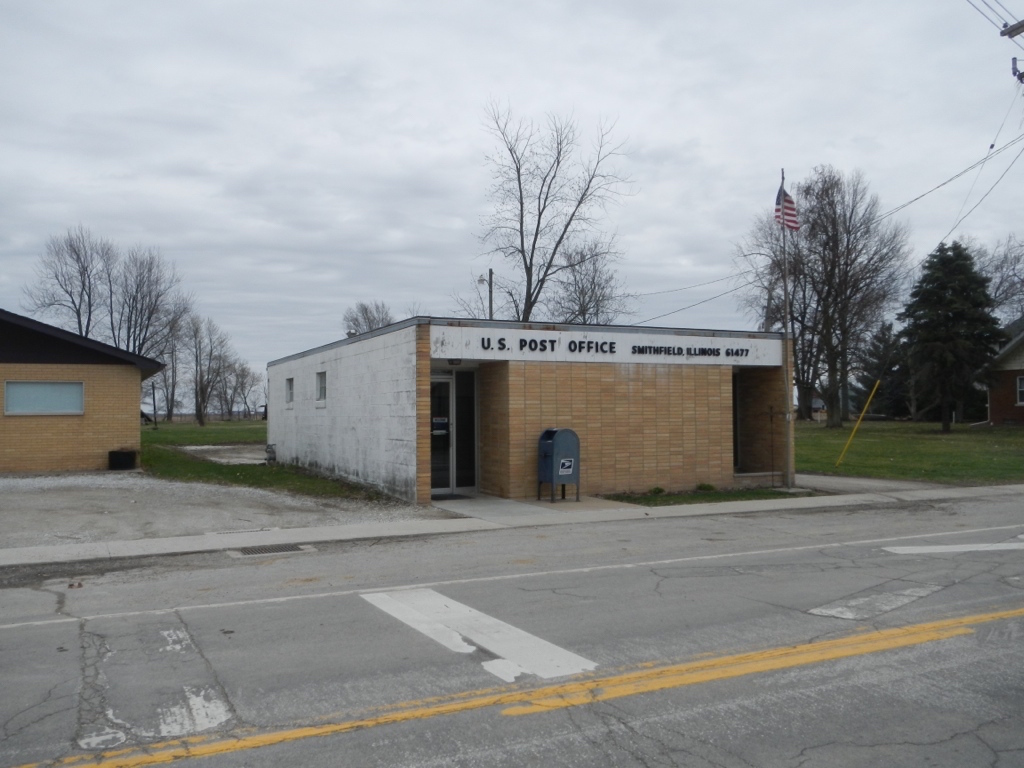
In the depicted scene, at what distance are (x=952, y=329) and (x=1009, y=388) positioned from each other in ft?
23.3

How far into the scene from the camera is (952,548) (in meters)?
11.9

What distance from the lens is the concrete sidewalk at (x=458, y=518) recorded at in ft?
39.5

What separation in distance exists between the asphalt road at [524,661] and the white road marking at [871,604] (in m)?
0.04

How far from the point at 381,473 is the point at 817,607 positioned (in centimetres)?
1154

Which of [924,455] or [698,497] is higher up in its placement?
[924,455]

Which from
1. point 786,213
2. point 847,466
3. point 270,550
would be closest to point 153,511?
point 270,550

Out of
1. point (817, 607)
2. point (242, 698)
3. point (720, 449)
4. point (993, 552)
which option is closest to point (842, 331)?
point (720, 449)

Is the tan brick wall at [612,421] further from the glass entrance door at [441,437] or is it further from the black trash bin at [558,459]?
the glass entrance door at [441,437]

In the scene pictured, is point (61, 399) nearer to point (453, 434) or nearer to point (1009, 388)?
point (453, 434)

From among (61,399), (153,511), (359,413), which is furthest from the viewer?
(61,399)

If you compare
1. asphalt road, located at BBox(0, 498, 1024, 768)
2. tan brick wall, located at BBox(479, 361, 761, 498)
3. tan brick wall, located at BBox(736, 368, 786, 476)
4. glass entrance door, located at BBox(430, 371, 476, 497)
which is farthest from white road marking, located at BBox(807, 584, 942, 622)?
tan brick wall, located at BBox(736, 368, 786, 476)

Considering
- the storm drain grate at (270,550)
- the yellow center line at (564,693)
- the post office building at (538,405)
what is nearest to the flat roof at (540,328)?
the post office building at (538,405)

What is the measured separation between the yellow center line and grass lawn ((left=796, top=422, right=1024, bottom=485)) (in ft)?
54.5

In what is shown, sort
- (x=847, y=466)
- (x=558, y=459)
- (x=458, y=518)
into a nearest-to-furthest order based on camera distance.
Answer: (x=458, y=518) → (x=558, y=459) → (x=847, y=466)
